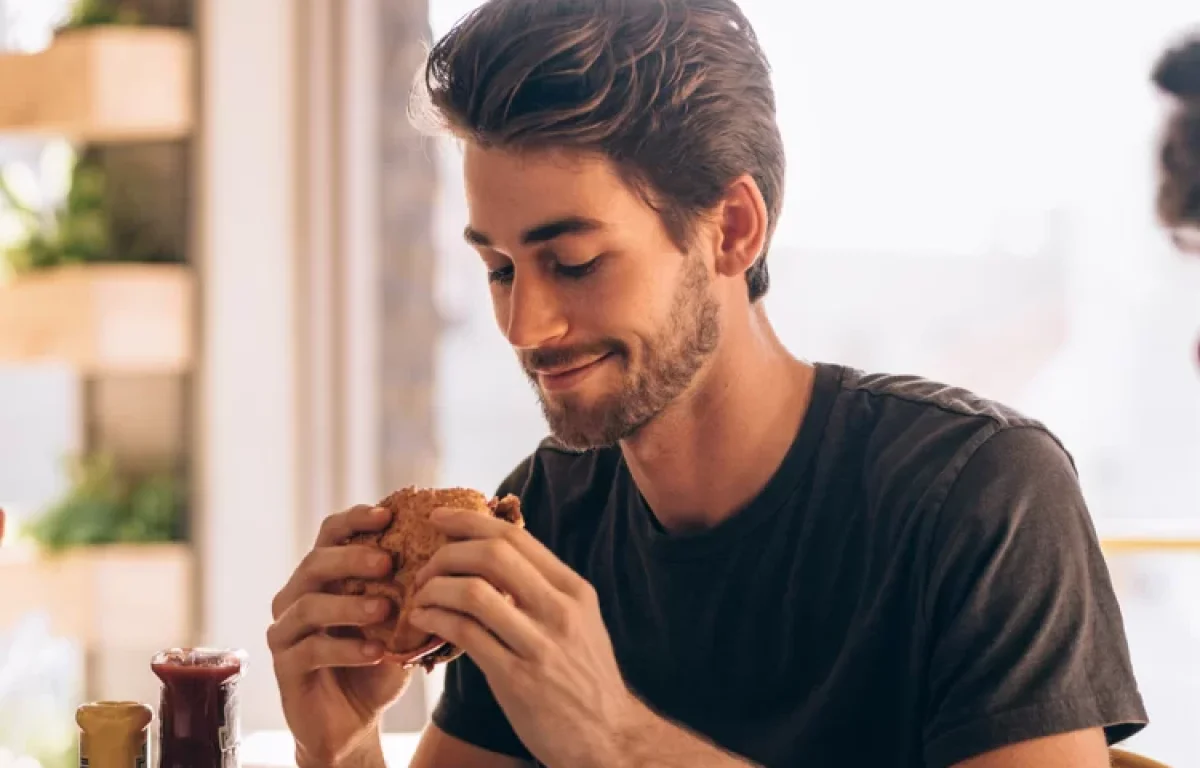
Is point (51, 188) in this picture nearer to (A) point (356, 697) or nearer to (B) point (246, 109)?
(B) point (246, 109)

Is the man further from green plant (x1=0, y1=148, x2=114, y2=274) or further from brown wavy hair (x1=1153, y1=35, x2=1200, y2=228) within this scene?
green plant (x1=0, y1=148, x2=114, y2=274)

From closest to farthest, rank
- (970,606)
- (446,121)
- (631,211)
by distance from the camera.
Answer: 1. (970,606)
2. (631,211)
3. (446,121)

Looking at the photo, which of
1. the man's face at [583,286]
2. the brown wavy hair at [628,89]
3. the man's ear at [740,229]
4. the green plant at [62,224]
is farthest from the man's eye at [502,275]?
the green plant at [62,224]

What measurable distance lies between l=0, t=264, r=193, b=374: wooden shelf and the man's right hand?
197cm

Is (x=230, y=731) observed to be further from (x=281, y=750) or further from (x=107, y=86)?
(x=107, y=86)

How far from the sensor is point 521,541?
127cm

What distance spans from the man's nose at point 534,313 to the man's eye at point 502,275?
4 centimetres

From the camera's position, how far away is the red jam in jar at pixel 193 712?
Answer: 1.21 m

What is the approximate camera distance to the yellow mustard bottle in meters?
1.18

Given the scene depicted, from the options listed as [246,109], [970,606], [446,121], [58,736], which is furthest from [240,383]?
[970,606]

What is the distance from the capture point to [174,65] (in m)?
3.32

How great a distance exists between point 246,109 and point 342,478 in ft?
2.99

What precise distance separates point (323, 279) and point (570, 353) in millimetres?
2144

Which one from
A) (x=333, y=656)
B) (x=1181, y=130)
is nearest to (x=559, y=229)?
(x=333, y=656)
